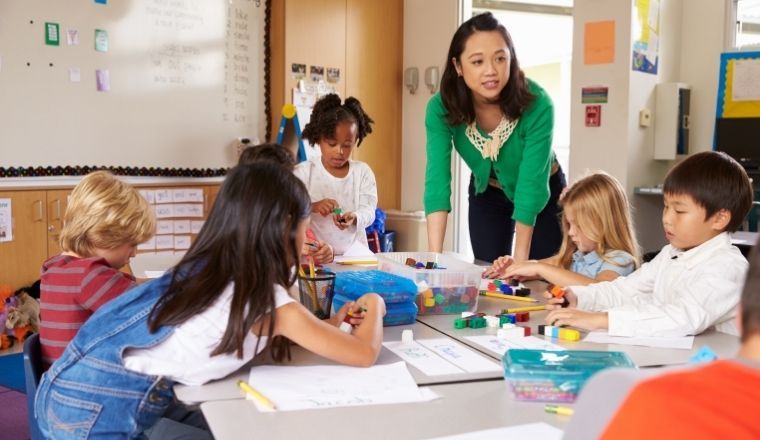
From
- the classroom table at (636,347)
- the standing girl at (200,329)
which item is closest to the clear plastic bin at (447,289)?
the classroom table at (636,347)

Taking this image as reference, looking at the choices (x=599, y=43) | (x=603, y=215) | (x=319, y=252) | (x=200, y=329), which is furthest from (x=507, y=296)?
(x=599, y=43)

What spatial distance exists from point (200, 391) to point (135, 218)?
0.83m

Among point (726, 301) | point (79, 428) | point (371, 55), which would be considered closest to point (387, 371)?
point (79, 428)

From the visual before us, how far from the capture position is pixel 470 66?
2340 millimetres

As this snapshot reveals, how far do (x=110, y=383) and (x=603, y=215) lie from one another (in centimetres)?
147

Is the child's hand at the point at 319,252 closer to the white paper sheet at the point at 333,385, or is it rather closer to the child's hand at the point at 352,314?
the child's hand at the point at 352,314

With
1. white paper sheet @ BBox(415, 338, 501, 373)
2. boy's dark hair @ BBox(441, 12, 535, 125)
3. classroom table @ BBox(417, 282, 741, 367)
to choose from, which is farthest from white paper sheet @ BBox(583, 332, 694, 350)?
boy's dark hair @ BBox(441, 12, 535, 125)

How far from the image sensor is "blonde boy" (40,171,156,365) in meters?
1.68

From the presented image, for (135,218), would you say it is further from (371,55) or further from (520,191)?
(371,55)

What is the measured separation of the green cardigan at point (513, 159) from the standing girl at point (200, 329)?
117 centimetres

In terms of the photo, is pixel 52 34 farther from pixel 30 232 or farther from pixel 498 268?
pixel 498 268

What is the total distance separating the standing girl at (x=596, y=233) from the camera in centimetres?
213

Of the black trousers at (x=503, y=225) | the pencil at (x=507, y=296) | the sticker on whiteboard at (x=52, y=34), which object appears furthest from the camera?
the sticker on whiteboard at (x=52, y=34)

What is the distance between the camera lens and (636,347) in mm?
1459
